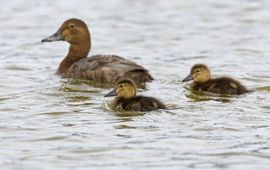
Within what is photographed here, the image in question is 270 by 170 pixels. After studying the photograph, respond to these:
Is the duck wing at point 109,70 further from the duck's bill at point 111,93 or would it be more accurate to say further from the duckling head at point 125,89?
the duckling head at point 125,89

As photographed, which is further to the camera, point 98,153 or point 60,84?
point 60,84

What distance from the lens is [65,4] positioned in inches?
781

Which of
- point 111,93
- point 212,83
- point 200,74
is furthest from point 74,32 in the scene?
point 111,93

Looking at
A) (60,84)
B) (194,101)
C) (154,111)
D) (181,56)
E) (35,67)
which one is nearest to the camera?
(154,111)

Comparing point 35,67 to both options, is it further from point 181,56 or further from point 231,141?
point 231,141

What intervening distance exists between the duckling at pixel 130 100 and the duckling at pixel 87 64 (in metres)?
1.38

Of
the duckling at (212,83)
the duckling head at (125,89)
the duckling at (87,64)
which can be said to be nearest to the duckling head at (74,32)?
the duckling at (87,64)

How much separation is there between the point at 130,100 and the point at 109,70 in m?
1.83

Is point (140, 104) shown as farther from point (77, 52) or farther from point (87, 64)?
point (77, 52)

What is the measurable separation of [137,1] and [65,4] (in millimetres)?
1402

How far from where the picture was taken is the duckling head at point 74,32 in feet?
44.3

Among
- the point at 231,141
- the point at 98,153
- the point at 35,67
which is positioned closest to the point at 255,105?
the point at 231,141

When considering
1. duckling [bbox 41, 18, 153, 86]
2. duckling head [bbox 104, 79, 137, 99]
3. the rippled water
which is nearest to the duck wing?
duckling [bbox 41, 18, 153, 86]

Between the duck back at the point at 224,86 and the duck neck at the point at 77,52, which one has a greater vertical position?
the duck neck at the point at 77,52
